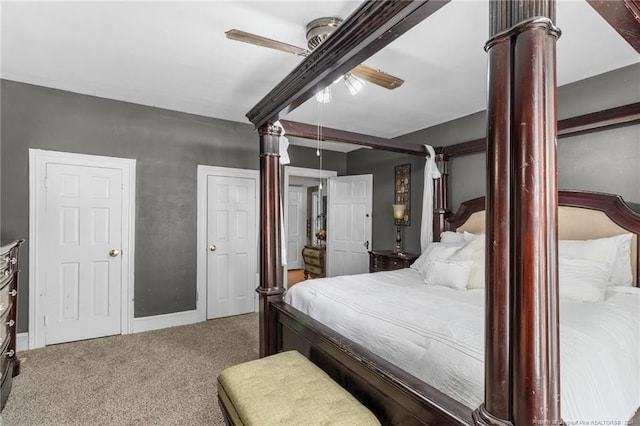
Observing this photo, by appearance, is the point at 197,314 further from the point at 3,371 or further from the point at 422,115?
the point at 422,115

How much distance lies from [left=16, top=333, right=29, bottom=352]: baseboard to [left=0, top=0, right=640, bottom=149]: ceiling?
2.33 metres

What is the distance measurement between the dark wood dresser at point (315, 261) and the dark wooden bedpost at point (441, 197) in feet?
9.28

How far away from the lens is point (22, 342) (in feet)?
9.67

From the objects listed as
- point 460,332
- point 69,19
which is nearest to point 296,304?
point 460,332

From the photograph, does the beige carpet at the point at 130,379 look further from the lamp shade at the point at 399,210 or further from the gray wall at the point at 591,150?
the gray wall at the point at 591,150

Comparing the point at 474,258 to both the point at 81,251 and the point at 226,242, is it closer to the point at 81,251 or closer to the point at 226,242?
the point at 226,242

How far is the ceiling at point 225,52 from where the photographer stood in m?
1.85

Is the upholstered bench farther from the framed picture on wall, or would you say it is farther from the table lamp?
the framed picture on wall

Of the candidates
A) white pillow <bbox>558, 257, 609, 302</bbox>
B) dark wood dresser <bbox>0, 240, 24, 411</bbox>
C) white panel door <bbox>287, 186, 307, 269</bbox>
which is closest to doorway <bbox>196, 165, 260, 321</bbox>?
dark wood dresser <bbox>0, 240, 24, 411</bbox>

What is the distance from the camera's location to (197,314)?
3.79 metres

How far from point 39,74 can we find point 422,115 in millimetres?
3692

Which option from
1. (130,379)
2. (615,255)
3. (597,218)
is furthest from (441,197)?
(130,379)

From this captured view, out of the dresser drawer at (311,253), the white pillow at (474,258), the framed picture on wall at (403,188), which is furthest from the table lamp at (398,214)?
the dresser drawer at (311,253)

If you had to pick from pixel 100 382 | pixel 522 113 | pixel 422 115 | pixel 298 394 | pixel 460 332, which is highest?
pixel 422 115
